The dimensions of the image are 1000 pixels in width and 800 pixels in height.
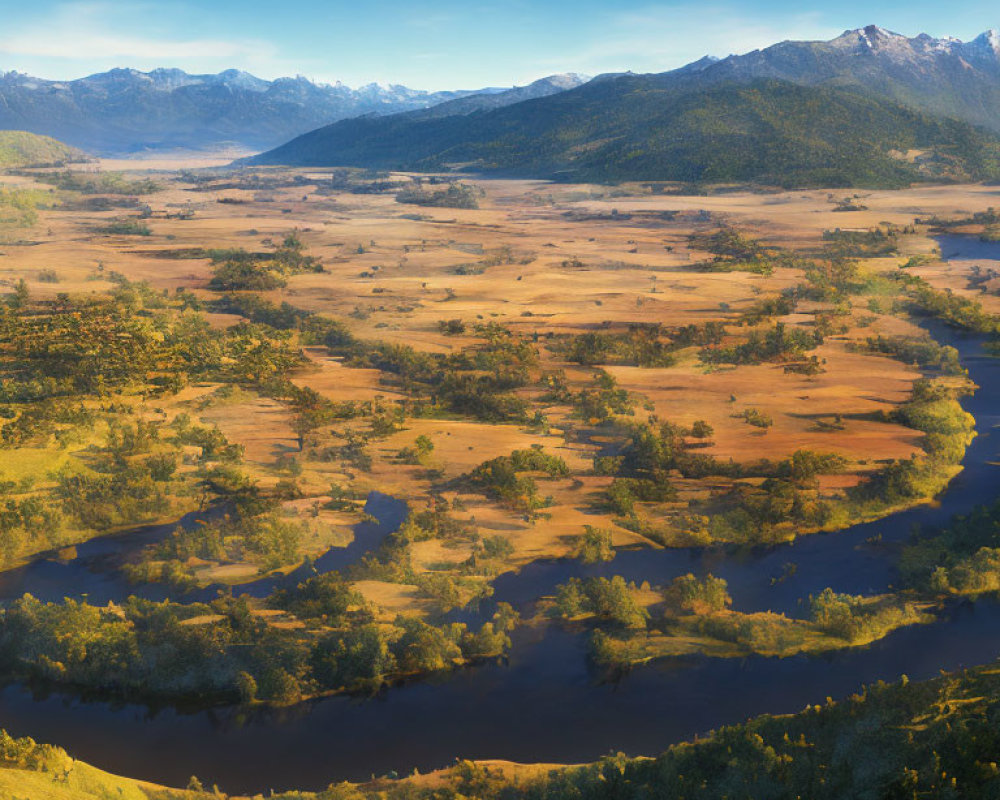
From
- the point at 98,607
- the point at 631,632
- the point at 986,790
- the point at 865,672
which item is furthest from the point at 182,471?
the point at 986,790

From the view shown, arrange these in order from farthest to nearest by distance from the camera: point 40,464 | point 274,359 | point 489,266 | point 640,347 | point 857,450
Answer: point 489,266 → point 640,347 → point 274,359 → point 857,450 → point 40,464

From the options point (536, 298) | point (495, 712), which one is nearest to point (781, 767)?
point (495, 712)

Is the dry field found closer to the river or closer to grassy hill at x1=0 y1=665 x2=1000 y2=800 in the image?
the river

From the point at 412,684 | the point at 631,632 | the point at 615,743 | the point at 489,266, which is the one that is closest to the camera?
the point at 615,743

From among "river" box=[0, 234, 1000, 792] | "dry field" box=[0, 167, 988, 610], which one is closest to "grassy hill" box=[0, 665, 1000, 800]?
"river" box=[0, 234, 1000, 792]

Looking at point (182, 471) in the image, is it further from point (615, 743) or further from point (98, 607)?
point (615, 743)

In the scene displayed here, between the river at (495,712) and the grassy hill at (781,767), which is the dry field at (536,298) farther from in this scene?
the grassy hill at (781,767)

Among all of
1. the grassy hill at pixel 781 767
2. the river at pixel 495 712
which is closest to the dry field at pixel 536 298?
the river at pixel 495 712
